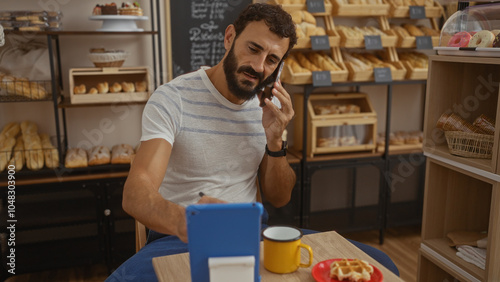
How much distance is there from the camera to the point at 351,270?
3.31 feet

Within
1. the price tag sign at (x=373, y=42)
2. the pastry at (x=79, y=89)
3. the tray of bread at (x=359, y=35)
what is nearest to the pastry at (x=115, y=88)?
the pastry at (x=79, y=89)

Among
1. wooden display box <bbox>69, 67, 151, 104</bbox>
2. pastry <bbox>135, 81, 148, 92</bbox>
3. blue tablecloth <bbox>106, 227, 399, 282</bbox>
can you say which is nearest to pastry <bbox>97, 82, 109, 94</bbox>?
wooden display box <bbox>69, 67, 151, 104</bbox>

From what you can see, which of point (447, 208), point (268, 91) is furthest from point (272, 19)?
point (447, 208)

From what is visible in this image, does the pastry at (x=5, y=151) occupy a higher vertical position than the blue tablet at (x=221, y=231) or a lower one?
lower

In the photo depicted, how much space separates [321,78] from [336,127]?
1.31ft

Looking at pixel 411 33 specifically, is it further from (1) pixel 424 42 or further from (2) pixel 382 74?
(2) pixel 382 74

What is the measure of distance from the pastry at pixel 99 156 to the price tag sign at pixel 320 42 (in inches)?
58.0

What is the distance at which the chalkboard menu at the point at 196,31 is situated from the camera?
9.66 feet

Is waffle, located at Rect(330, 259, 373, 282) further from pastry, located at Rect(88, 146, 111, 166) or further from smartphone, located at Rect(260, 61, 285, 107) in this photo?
pastry, located at Rect(88, 146, 111, 166)

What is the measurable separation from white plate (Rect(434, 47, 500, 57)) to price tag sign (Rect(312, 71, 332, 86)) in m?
1.13

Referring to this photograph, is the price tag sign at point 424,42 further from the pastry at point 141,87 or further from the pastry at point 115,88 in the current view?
the pastry at point 115,88

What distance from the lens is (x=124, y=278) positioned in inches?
50.5

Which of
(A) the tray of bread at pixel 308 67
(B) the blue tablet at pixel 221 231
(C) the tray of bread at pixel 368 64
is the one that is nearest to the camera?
(B) the blue tablet at pixel 221 231

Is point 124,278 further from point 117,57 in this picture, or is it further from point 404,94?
point 404,94
